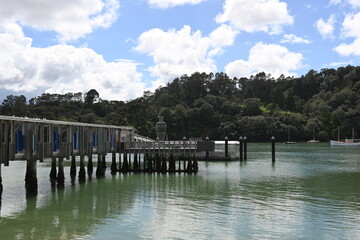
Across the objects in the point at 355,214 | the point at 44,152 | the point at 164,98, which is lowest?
the point at 355,214

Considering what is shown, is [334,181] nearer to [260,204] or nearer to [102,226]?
[260,204]

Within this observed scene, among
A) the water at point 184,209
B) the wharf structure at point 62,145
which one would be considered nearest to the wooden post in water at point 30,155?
the wharf structure at point 62,145

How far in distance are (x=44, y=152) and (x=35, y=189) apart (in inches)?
115

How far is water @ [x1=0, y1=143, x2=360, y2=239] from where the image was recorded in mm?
20641

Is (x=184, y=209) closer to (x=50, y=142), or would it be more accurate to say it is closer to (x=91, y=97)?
(x=50, y=142)

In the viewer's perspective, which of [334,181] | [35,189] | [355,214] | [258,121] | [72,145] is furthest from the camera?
[258,121]

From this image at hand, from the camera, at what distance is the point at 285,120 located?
172375 mm

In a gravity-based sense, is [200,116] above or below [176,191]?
above

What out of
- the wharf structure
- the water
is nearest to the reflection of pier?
the wharf structure

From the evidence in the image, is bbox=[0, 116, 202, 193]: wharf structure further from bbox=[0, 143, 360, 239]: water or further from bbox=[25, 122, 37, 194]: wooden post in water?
bbox=[0, 143, 360, 239]: water

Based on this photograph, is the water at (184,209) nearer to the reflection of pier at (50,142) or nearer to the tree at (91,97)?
the reflection of pier at (50,142)

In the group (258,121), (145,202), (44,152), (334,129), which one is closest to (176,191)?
(145,202)

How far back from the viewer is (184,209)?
26234 mm

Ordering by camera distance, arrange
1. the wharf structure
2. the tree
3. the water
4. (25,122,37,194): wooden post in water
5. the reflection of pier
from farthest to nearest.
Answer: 1. the tree
2. (25,122,37,194): wooden post in water
3. the wharf structure
4. the reflection of pier
5. the water
